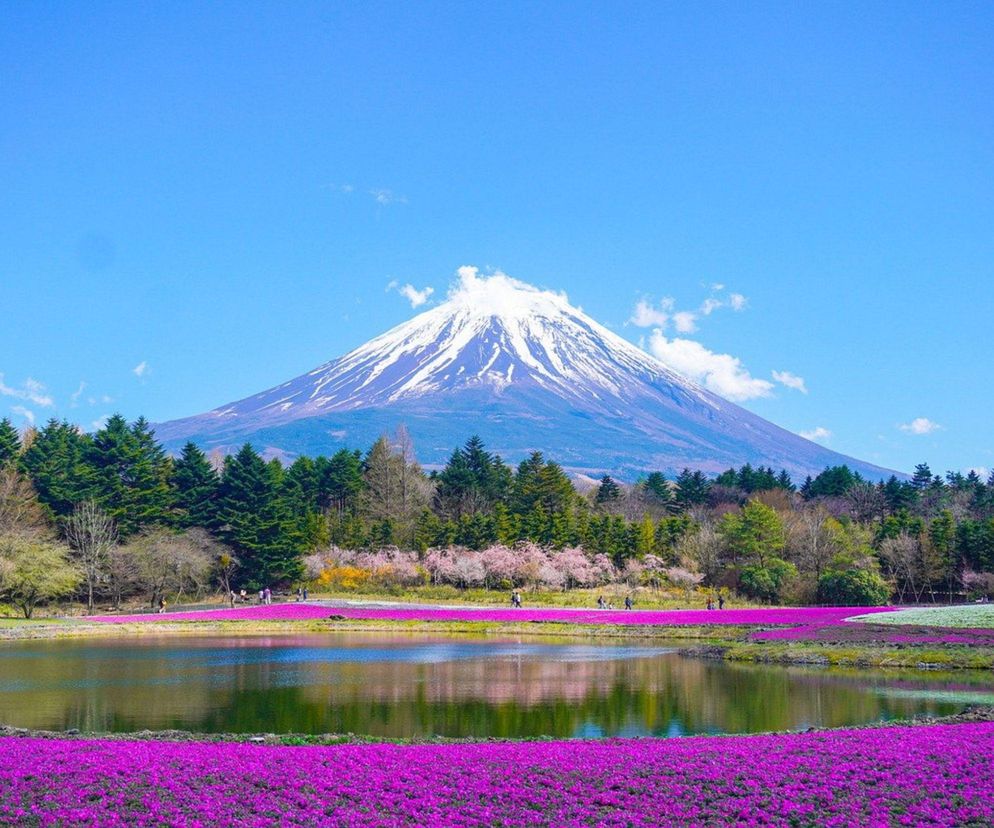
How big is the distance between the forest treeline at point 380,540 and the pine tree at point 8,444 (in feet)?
0.33

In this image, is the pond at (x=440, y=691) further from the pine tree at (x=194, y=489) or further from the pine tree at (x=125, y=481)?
the pine tree at (x=194, y=489)

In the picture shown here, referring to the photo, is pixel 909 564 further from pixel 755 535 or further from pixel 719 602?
pixel 719 602

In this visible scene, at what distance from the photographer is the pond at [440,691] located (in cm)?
2048

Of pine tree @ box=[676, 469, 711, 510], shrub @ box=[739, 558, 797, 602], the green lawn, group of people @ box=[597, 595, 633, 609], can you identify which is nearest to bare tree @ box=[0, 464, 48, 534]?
group of people @ box=[597, 595, 633, 609]

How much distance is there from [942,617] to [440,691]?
2845cm

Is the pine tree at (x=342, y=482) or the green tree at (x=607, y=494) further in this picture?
the green tree at (x=607, y=494)

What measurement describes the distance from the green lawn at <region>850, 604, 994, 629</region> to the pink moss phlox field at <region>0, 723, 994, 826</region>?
27.9 metres

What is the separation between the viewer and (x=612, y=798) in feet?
41.1

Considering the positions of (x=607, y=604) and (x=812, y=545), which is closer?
(x=607, y=604)

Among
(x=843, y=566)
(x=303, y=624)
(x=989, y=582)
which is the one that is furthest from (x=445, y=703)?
(x=989, y=582)

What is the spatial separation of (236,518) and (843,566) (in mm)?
42466

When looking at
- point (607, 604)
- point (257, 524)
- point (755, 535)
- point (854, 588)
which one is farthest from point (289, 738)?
point (755, 535)

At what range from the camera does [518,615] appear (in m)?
51.2

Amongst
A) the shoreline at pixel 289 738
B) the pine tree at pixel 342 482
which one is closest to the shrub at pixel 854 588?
the pine tree at pixel 342 482
